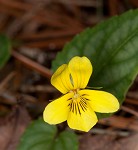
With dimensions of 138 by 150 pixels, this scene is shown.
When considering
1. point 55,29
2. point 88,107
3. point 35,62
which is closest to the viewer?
point 88,107

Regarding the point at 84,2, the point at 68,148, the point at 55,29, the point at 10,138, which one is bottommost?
the point at 10,138

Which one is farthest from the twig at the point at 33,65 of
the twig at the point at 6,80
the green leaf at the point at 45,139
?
the green leaf at the point at 45,139

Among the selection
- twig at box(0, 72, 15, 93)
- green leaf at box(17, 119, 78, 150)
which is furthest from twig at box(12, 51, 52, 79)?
green leaf at box(17, 119, 78, 150)

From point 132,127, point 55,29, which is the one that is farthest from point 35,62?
point 132,127

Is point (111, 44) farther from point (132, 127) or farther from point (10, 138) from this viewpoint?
point (10, 138)

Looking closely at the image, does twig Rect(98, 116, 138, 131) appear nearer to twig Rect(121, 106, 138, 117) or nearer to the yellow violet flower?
twig Rect(121, 106, 138, 117)

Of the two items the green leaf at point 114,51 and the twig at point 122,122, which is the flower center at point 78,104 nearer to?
the green leaf at point 114,51

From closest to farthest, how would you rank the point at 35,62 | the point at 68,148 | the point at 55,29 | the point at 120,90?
the point at 120,90 < the point at 68,148 < the point at 35,62 < the point at 55,29
